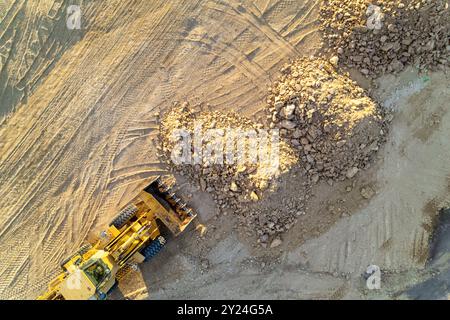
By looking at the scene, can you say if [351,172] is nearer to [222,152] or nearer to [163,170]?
[222,152]

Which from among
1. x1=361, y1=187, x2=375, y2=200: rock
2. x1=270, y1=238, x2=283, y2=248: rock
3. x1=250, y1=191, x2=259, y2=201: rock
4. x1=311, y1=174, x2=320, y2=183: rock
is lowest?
x1=361, y1=187, x2=375, y2=200: rock

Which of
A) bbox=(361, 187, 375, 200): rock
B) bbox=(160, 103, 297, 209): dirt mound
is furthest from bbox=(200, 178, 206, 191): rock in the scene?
bbox=(361, 187, 375, 200): rock

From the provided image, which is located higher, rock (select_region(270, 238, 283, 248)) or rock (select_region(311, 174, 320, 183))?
rock (select_region(311, 174, 320, 183))

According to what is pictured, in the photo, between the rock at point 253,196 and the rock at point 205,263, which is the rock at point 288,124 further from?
the rock at point 205,263

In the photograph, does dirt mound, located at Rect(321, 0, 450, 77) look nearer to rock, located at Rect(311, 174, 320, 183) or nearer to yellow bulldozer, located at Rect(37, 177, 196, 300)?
rock, located at Rect(311, 174, 320, 183)

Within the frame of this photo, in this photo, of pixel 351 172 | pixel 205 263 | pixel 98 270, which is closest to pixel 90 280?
pixel 98 270

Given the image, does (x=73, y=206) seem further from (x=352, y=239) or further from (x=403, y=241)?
(x=403, y=241)

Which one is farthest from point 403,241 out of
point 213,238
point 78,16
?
point 78,16
